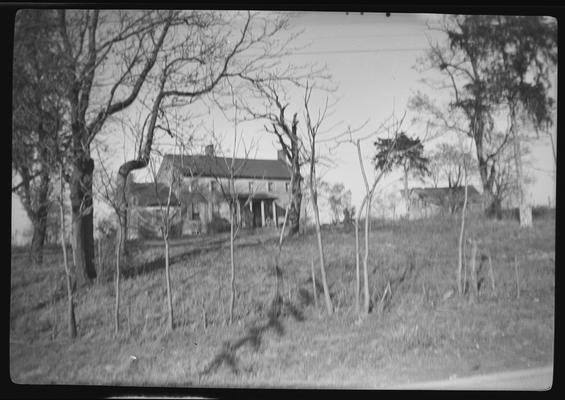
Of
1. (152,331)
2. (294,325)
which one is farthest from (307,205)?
(152,331)

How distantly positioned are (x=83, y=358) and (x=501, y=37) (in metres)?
4.44

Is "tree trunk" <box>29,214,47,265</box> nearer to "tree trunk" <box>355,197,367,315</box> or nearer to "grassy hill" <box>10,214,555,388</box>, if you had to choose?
"grassy hill" <box>10,214,555,388</box>

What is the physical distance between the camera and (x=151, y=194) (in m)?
4.02

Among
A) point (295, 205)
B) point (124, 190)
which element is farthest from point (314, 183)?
point (124, 190)

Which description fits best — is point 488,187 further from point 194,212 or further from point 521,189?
point 194,212

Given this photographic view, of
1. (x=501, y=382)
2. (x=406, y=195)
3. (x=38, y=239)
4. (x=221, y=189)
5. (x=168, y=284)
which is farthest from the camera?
(x=221, y=189)

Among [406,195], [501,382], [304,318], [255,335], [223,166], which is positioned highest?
[223,166]

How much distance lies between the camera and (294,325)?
3.86m

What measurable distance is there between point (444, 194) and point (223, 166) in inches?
79.3

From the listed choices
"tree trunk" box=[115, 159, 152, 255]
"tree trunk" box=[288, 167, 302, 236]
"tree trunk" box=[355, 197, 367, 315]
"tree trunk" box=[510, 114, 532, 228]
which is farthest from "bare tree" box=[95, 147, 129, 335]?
"tree trunk" box=[510, 114, 532, 228]

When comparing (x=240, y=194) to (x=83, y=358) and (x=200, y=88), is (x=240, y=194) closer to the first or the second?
(x=200, y=88)

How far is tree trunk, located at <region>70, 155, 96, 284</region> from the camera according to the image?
388 centimetres

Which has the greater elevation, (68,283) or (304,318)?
(68,283)

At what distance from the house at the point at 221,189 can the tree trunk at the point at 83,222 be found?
388 mm
